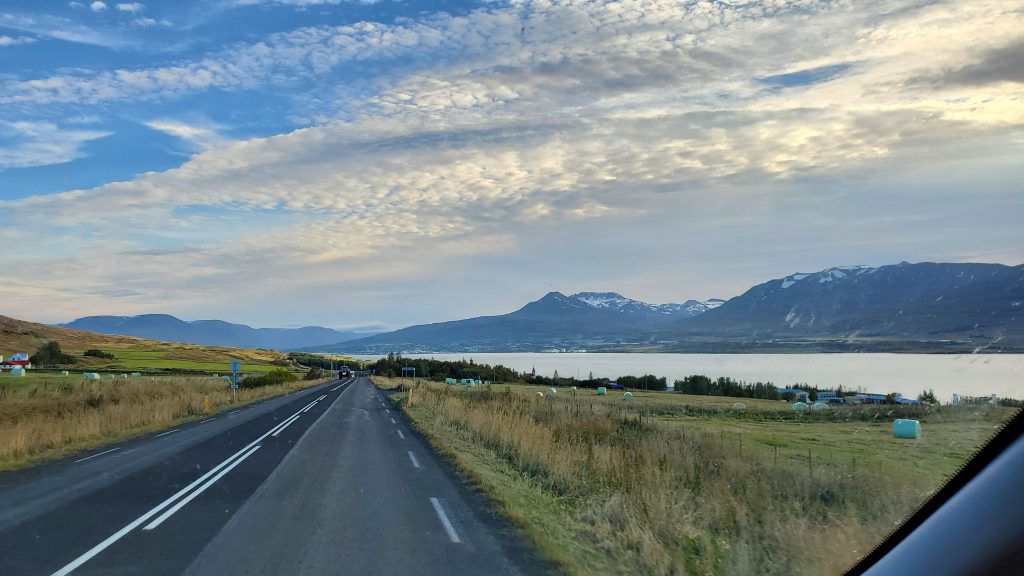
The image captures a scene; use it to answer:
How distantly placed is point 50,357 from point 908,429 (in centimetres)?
11075

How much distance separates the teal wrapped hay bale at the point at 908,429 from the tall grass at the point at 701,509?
8358 mm

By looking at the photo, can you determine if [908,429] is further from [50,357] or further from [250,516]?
[50,357]

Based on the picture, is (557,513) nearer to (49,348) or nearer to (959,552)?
(959,552)

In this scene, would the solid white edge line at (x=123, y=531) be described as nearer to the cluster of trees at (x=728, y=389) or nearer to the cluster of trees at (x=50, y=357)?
the cluster of trees at (x=728, y=389)

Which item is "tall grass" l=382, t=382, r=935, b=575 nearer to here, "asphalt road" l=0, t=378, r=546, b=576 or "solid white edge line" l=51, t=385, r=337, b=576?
"asphalt road" l=0, t=378, r=546, b=576

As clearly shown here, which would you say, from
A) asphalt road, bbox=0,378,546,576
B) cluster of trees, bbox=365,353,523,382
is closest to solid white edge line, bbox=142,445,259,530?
asphalt road, bbox=0,378,546,576

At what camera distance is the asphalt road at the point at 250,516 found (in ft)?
24.0

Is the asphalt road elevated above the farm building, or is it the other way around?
the asphalt road

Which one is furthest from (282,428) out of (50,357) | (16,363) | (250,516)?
(50,357)

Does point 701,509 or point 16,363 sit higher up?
point 701,509

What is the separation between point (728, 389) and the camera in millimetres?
72500

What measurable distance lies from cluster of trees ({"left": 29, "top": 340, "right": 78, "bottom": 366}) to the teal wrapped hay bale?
106095 millimetres

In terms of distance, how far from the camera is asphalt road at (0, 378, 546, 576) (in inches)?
288

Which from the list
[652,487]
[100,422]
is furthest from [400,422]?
[652,487]
